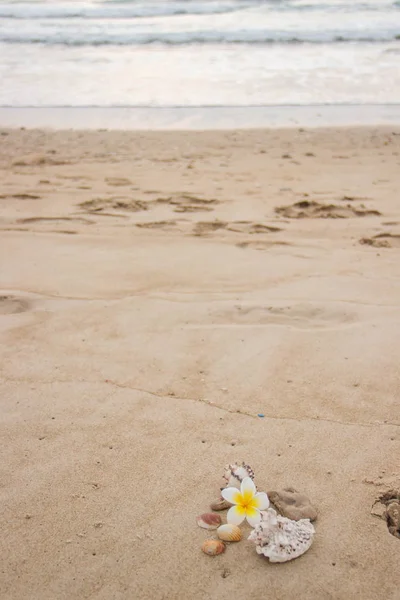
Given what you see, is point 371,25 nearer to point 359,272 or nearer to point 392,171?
point 392,171

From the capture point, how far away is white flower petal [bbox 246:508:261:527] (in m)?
1.80

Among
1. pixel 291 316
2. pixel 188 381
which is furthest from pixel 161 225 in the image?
pixel 188 381

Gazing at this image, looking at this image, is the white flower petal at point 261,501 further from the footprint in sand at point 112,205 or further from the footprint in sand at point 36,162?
the footprint in sand at point 36,162

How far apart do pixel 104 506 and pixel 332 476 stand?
741 millimetres

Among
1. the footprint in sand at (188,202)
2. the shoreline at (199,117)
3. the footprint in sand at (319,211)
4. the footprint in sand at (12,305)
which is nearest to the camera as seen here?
the footprint in sand at (12,305)

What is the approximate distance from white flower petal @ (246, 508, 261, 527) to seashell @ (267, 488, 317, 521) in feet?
0.33

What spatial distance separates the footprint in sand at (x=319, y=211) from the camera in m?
4.61

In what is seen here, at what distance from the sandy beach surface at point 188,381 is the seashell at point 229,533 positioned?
0.04 metres

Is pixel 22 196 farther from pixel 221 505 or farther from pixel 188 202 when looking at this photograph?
pixel 221 505

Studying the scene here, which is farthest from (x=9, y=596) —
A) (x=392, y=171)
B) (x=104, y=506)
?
(x=392, y=171)

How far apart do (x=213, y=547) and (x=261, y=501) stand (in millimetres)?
195

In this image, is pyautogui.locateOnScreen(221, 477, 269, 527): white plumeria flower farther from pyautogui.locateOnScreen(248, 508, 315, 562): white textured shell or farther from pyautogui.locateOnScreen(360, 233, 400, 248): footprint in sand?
pyautogui.locateOnScreen(360, 233, 400, 248): footprint in sand

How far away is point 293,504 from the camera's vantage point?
191cm

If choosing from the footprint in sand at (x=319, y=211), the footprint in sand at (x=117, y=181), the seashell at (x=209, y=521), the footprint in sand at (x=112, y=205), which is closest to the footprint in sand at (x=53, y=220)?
the footprint in sand at (x=112, y=205)
